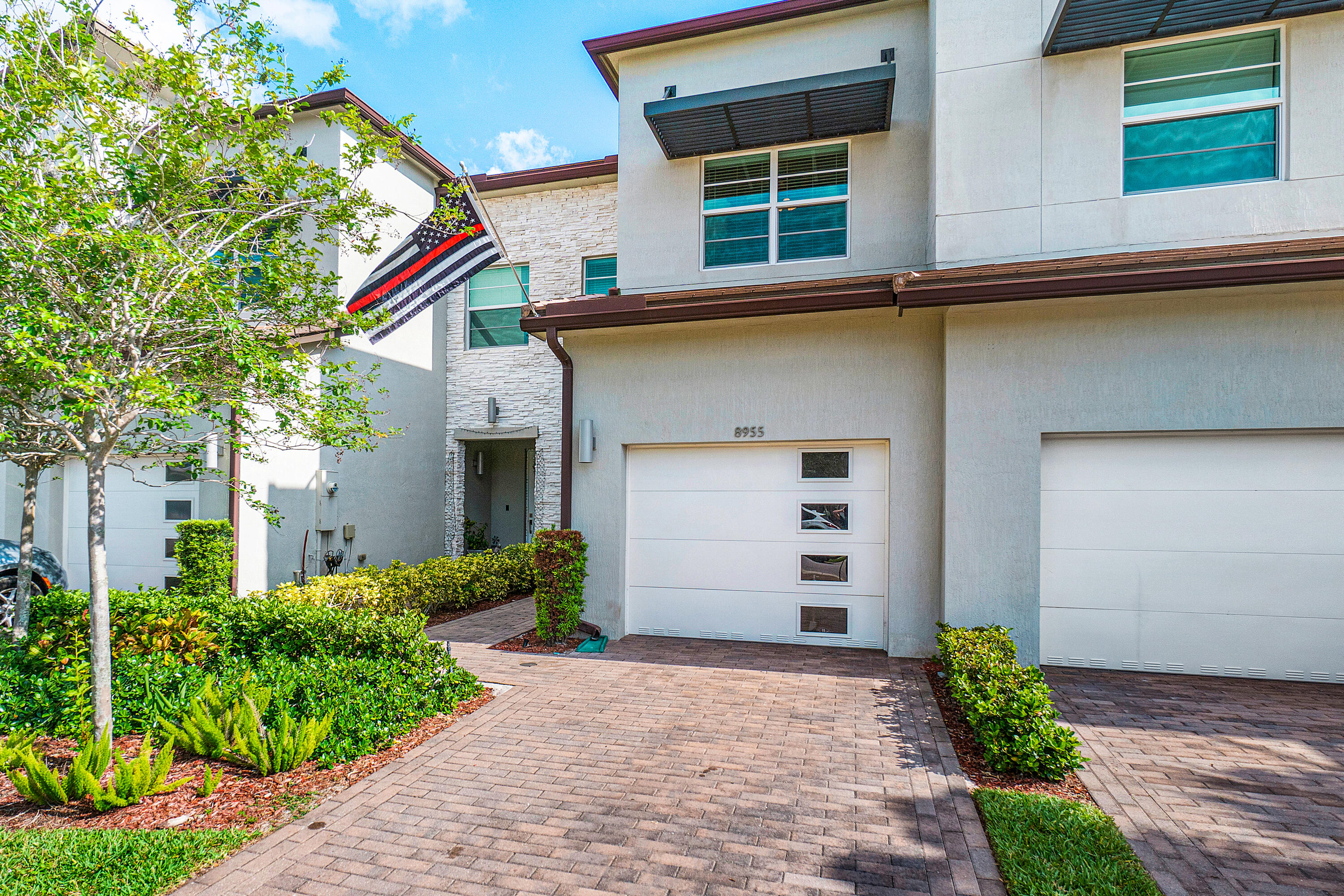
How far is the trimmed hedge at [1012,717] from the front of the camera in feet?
14.9

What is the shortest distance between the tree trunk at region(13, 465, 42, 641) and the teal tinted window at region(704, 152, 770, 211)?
820cm

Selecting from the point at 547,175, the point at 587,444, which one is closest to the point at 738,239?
the point at 587,444

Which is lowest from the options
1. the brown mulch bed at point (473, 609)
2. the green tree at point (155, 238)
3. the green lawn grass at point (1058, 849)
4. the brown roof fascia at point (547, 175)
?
the brown mulch bed at point (473, 609)

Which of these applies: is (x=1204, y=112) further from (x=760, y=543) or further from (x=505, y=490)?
(x=505, y=490)

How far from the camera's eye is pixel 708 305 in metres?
7.97

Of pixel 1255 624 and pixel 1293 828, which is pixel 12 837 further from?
pixel 1255 624

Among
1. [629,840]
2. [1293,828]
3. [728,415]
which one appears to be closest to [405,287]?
[728,415]

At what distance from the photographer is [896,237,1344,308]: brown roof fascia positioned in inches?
245

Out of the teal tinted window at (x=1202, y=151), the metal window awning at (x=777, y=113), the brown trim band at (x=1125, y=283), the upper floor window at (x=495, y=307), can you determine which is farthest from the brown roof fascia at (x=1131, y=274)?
the upper floor window at (x=495, y=307)

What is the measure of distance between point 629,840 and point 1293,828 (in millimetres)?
3863

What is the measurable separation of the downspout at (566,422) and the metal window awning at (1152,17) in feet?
21.1

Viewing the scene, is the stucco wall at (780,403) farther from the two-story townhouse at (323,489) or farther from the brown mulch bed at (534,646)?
the two-story townhouse at (323,489)

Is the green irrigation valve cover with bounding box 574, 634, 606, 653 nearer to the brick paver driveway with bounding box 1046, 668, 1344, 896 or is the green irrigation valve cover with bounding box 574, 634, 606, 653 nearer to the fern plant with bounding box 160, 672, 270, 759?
the fern plant with bounding box 160, 672, 270, 759

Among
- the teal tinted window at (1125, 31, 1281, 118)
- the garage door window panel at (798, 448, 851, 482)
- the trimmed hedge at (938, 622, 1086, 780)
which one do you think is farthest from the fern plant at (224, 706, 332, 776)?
the teal tinted window at (1125, 31, 1281, 118)
